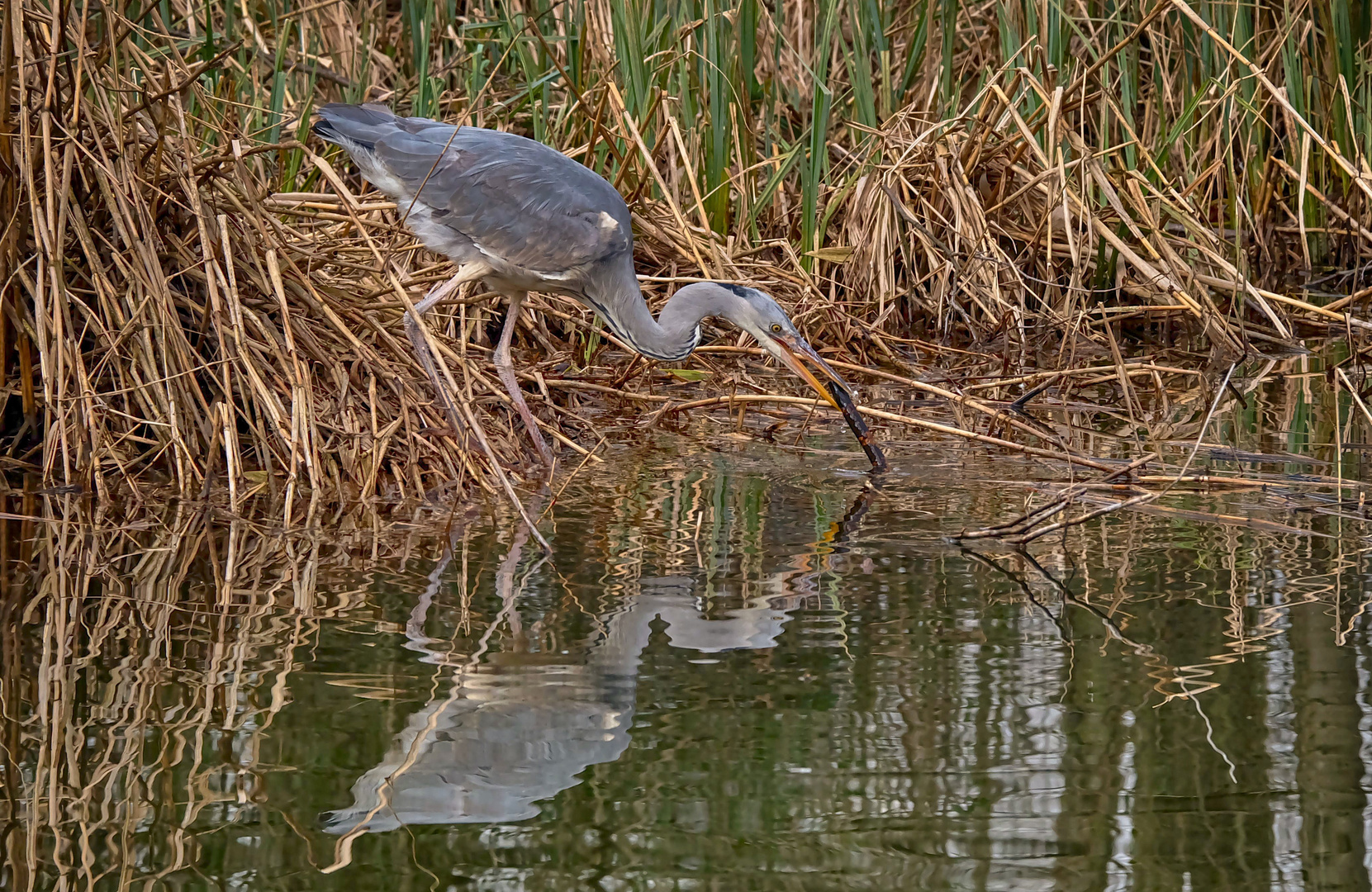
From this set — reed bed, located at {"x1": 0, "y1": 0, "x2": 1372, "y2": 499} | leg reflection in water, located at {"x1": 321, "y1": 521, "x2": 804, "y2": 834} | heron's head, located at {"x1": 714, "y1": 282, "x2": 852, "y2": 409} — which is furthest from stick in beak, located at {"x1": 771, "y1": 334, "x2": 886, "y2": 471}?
leg reflection in water, located at {"x1": 321, "y1": 521, "x2": 804, "y2": 834}

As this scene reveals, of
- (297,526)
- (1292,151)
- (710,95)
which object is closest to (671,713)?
(297,526)

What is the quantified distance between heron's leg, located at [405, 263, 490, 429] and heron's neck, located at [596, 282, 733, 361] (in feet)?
1.60

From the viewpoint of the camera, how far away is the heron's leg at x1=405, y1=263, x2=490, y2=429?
4.34 meters

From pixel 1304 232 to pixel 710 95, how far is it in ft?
9.45

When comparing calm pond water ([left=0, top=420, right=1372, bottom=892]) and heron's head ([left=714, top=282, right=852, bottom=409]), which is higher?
heron's head ([left=714, top=282, right=852, bottom=409])

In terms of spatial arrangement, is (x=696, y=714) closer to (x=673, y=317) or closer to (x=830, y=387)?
(x=830, y=387)

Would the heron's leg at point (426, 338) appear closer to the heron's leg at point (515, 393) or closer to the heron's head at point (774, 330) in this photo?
the heron's leg at point (515, 393)

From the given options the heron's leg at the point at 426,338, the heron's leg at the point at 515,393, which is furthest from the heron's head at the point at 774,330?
the heron's leg at the point at 426,338

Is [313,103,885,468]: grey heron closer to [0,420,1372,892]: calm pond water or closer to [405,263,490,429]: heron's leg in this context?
[405,263,490,429]: heron's leg

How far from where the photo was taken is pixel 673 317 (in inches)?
212

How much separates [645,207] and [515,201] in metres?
1.40

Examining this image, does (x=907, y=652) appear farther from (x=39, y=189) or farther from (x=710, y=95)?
(x=710, y=95)

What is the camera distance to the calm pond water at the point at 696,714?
7.02ft

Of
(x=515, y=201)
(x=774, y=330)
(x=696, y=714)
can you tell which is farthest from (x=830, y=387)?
(x=696, y=714)
